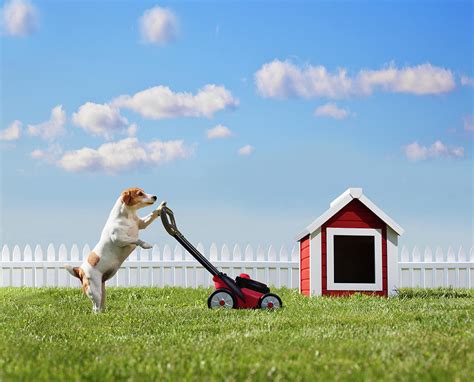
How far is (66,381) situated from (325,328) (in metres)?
3.22

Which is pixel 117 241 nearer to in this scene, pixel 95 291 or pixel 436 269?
pixel 95 291

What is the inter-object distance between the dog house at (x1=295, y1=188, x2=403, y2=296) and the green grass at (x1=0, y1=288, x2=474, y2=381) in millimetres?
2095

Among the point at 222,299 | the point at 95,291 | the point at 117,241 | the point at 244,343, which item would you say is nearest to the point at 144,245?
the point at 117,241

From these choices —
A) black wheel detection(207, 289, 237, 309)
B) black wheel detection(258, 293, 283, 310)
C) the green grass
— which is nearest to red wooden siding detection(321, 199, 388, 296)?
the green grass

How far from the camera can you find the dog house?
495 inches

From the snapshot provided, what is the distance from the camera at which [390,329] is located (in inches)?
269

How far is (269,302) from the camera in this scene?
9812mm

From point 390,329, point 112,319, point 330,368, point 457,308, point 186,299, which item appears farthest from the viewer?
point 186,299

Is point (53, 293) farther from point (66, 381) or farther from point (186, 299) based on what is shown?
point (66, 381)

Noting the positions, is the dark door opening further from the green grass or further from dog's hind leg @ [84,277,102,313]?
dog's hind leg @ [84,277,102,313]

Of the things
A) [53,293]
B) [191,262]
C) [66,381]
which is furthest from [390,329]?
[191,262]

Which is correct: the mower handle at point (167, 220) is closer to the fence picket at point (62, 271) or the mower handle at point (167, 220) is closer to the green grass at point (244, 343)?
the green grass at point (244, 343)

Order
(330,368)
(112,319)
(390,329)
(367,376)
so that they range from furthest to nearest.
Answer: (112,319), (390,329), (330,368), (367,376)

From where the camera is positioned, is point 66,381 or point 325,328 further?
point 325,328
